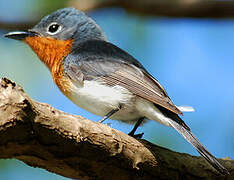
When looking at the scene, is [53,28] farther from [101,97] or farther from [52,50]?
[101,97]

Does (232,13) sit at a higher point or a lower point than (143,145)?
higher

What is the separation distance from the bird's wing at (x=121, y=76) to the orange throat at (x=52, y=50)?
271mm

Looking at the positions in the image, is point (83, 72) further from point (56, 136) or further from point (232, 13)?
point (232, 13)

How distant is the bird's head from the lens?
5.71 m

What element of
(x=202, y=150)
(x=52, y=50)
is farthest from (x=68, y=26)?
(x=202, y=150)

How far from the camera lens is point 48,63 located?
5676 mm

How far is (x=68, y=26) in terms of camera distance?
612cm

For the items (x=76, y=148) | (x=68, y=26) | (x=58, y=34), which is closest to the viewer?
(x=76, y=148)

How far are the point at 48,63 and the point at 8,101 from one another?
2.90 meters

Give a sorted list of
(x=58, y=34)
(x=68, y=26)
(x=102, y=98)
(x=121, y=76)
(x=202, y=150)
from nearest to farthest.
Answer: (x=202, y=150) → (x=102, y=98) → (x=121, y=76) → (x=58, y=34) → (x=68, y=26)

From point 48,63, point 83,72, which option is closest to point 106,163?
point 83,72

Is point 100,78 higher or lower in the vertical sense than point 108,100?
higher

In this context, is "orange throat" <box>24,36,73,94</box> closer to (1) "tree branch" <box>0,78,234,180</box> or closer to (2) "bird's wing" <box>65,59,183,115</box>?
(2) "bird's wing" <box>65,59,183,115</box>

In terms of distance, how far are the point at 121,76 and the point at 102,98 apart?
1.31 feet
